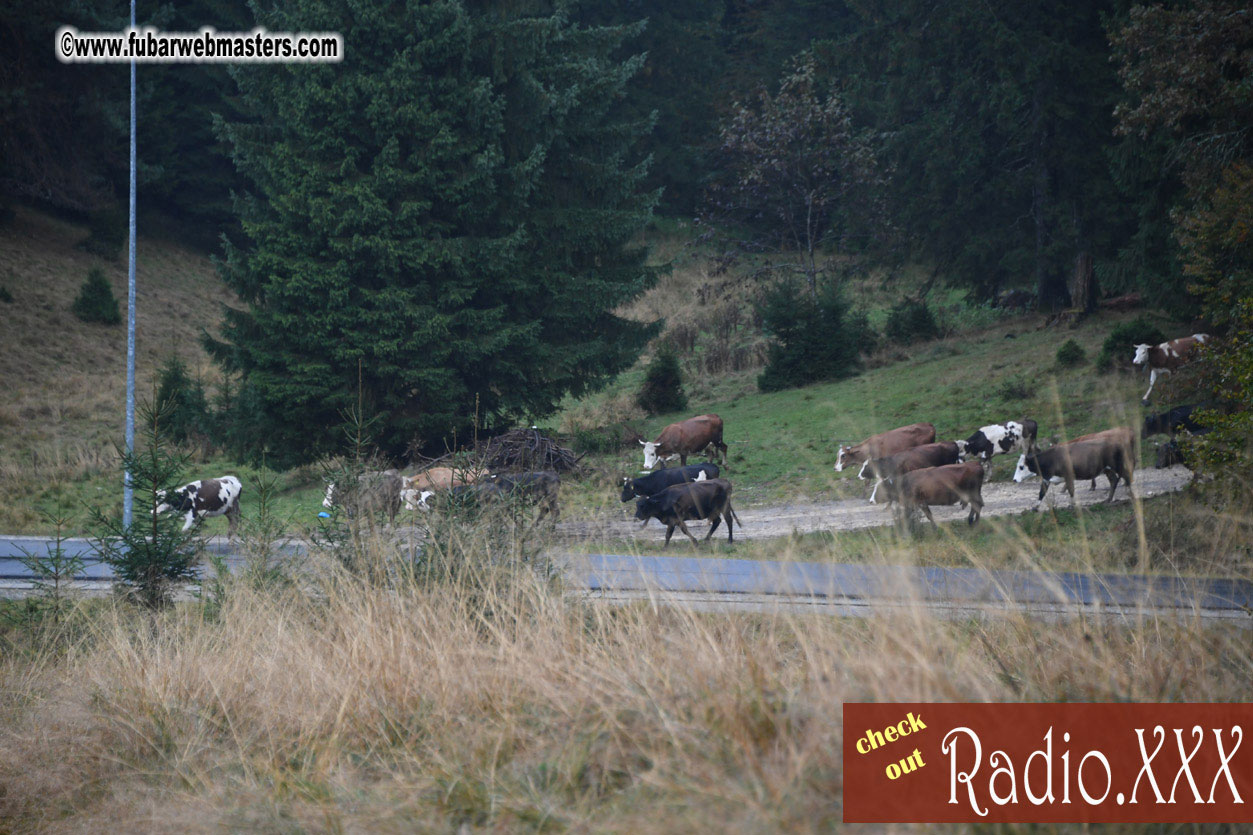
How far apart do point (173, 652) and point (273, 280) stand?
53.7 feet

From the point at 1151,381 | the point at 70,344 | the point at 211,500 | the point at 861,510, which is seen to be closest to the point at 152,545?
the point at 211,500

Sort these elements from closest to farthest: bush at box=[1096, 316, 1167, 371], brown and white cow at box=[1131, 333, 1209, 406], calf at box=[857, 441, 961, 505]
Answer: calf at box=[857, 441, 961, 505] < brown and white cow at box=[1131, 333, 1209, 406] < bush at box=[1096, 316, 1167, 371]

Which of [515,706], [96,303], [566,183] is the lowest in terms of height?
[515,706]

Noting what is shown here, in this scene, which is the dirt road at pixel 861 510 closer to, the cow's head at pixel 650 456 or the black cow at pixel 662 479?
the black cow at pixel 662 479

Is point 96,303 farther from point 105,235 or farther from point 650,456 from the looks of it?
point 650,456

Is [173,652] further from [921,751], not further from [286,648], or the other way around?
[921,751]

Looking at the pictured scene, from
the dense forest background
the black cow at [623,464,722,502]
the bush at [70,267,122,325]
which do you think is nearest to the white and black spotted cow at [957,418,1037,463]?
the dense forest background

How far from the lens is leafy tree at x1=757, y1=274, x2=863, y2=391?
2955 centimetres

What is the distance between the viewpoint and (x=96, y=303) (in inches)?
1545

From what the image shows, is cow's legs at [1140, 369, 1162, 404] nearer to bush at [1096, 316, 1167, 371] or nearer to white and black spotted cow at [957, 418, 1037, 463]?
bush at [1096, 316, 1167, 371]

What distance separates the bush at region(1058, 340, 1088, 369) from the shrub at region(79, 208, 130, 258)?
3983 centimetres

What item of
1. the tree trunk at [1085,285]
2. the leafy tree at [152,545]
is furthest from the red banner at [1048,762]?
the tree trunk at [1085,285]

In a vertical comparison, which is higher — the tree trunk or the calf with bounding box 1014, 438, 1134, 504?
the tree trunk

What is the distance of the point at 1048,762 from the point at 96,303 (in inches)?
1674
